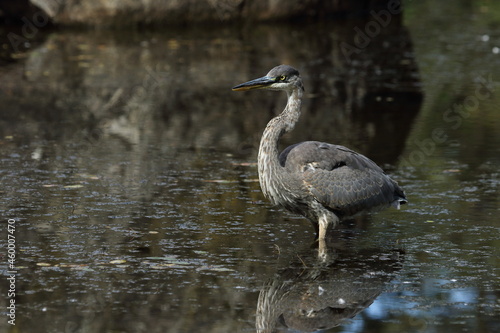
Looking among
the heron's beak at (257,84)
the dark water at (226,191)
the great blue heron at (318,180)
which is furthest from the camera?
the heron's beak at (257,84)

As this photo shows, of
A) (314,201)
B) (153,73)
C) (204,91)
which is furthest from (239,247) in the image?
(153,73)

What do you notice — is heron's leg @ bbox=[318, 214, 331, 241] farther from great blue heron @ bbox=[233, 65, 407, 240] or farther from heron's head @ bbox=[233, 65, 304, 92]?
heron's head @ bbox=[233, 65, 304, 92]

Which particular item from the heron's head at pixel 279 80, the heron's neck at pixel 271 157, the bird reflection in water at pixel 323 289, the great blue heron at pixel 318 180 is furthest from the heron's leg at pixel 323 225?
the heron's head at pixel 279 80

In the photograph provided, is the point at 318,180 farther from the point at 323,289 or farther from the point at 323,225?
the point at 323,289

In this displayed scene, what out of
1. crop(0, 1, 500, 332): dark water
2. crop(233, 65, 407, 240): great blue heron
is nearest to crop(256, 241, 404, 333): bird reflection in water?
crop(0, 1, 500, 332): dark water

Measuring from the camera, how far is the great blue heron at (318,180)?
8195mm

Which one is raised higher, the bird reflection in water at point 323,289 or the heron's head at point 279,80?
the heron's head at point 279,80

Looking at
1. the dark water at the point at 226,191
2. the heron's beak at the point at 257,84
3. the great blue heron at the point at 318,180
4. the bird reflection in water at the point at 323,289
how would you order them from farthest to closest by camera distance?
the heron's beak at the point at 257,84 → the great blue heron at the point at 318,180 → the dark water at the point at 226,191 → the bird reflection in water at the point at 323,289

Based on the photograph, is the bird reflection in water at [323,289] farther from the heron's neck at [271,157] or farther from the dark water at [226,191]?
the heron's neck at [271,157]

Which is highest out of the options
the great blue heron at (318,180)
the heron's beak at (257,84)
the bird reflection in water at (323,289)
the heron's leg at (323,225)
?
the heron's beak at (257,84)

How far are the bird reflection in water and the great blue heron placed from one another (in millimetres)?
447

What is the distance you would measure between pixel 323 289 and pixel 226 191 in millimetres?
3005

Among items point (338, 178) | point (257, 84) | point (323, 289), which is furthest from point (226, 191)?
point (323, 289)

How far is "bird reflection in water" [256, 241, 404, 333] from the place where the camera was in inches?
253
